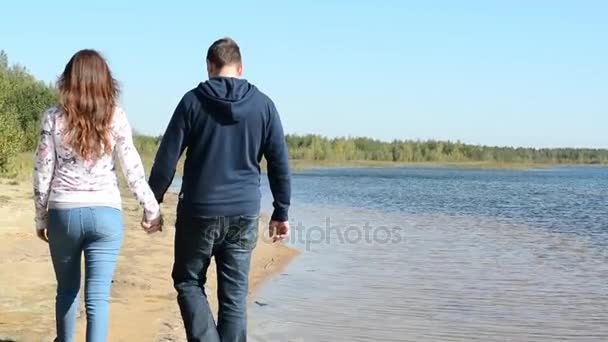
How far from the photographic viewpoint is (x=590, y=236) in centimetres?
1744

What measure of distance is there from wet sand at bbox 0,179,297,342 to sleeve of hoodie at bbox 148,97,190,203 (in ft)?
5.01

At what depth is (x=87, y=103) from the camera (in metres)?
4.17

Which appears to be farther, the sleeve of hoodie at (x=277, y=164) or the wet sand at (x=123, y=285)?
the wet sand at (x=123, y=285)

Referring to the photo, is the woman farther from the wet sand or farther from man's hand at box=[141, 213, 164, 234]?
the wet sand

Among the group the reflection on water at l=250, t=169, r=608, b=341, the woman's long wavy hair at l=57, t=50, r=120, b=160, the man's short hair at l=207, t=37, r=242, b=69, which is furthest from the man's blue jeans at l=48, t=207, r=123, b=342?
the reflection on water at l=250, t=169, r=608, b=341

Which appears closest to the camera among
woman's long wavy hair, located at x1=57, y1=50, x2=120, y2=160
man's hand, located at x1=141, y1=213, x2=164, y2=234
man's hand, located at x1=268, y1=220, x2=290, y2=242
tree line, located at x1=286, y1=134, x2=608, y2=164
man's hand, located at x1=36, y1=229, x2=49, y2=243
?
woman's long wavy hair, located at x1=57, y1=50, x2=120, y2=160

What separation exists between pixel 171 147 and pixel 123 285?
4.04 meters

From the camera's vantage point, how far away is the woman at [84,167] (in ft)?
13.6

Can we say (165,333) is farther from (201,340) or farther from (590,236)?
(590,236)

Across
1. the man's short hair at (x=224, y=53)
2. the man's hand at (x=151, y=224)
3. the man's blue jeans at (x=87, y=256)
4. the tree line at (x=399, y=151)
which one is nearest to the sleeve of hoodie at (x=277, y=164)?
the man's short hair at (x=224, y=53)

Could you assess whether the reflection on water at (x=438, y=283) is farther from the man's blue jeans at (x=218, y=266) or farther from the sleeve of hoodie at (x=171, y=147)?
the sleeve of hoodie at (x=171, y=147)

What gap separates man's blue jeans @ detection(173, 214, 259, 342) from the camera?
4570 mm

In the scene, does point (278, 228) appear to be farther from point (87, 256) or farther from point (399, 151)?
point (399, 151)

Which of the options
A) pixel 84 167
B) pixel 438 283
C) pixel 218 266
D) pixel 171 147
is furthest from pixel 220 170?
pixel 438 283
